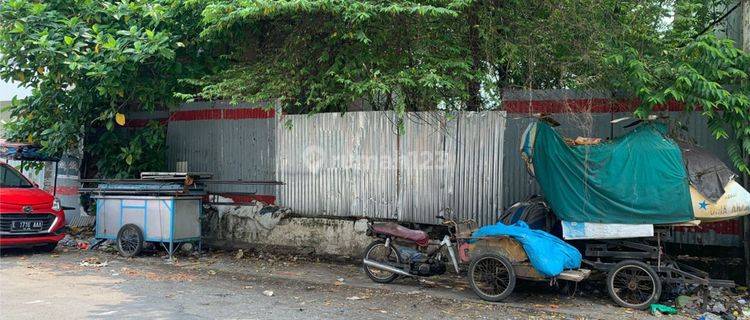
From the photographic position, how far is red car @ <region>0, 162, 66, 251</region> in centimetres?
1052

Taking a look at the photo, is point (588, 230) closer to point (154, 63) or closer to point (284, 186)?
point (284, 186)

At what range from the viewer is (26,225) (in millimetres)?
10742

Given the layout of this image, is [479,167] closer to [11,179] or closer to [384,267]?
[384,267]

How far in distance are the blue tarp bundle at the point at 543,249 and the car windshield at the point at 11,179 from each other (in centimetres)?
895

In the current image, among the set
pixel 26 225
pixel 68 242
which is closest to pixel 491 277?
pixel 26 225

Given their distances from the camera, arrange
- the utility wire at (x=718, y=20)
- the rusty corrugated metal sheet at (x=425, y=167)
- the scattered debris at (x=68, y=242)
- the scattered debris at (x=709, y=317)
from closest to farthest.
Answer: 1. the scattered debris at (x=709, y=317)
2. the utility wire at (x=718, y=20)
3. the rusty corrugated metal sheet at (x=425, y=167)
4. the scattered debris at (x=68, y=242)

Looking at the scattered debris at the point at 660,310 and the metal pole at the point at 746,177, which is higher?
the metal pole at the point at 746,177

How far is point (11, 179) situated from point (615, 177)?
1060 centimetres

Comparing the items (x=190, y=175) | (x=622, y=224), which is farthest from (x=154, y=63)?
(x=622, y=224)

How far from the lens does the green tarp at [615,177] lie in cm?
732

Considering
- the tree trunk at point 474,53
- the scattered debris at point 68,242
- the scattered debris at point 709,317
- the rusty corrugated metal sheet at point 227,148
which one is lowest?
the scattered debris at point 709,317

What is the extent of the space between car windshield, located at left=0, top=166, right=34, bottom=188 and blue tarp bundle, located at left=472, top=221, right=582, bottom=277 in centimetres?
895

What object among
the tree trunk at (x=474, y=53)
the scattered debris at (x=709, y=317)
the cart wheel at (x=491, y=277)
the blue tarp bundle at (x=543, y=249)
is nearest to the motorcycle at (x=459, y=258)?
the cart wheel at (x=491, y=277)

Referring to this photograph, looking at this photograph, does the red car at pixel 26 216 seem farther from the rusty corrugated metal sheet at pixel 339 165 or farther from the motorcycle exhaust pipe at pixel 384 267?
the motorcycle exhaust pipe at pixel 384 267
